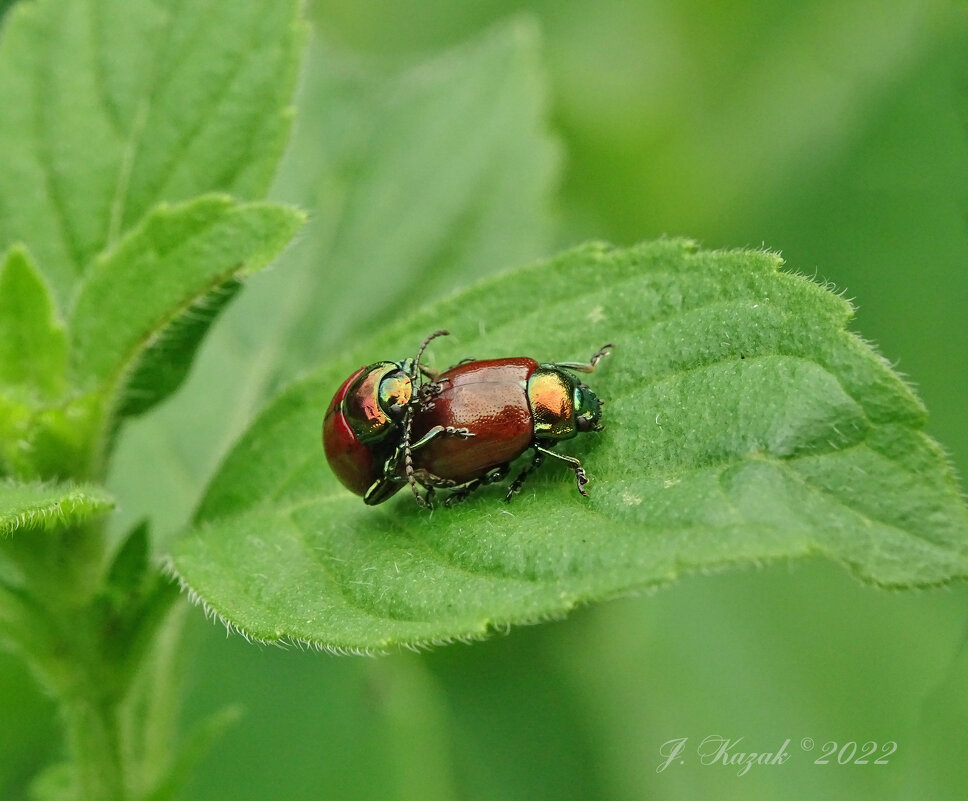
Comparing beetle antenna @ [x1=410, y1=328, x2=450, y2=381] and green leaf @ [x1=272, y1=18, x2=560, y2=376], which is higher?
beetle antenna @ [x1=410, y1=328, x2=450, y2=381]

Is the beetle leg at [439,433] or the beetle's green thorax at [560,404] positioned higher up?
the beetle's green thorax at [560,404]

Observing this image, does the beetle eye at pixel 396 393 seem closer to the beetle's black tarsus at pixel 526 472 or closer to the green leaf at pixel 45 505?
the beetle's black tarsus at pixel 526 472

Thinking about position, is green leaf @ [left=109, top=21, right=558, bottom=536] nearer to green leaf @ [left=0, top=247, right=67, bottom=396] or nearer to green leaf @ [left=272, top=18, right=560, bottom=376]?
green leaf @ [left=272, top=18, right=560, bottom=376]

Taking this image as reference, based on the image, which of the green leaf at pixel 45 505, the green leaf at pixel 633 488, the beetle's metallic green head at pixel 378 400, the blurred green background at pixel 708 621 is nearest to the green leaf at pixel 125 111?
the beetle's metallic green head at pixel 378 400

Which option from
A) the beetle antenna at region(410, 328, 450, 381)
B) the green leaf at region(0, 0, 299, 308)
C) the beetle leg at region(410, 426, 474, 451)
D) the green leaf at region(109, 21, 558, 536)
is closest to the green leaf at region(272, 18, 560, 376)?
the green leaf at region(109, 21, 558, 536)

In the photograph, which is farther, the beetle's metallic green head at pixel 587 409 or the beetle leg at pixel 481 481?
the beetle leg at pixel 481 481

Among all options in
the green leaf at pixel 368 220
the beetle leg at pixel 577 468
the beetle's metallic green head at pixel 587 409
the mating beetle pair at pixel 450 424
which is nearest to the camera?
the beetle leg at pixel 577 468

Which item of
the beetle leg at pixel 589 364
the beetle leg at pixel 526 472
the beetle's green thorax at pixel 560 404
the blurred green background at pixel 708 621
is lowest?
the blurred green background at pixel 708 621
